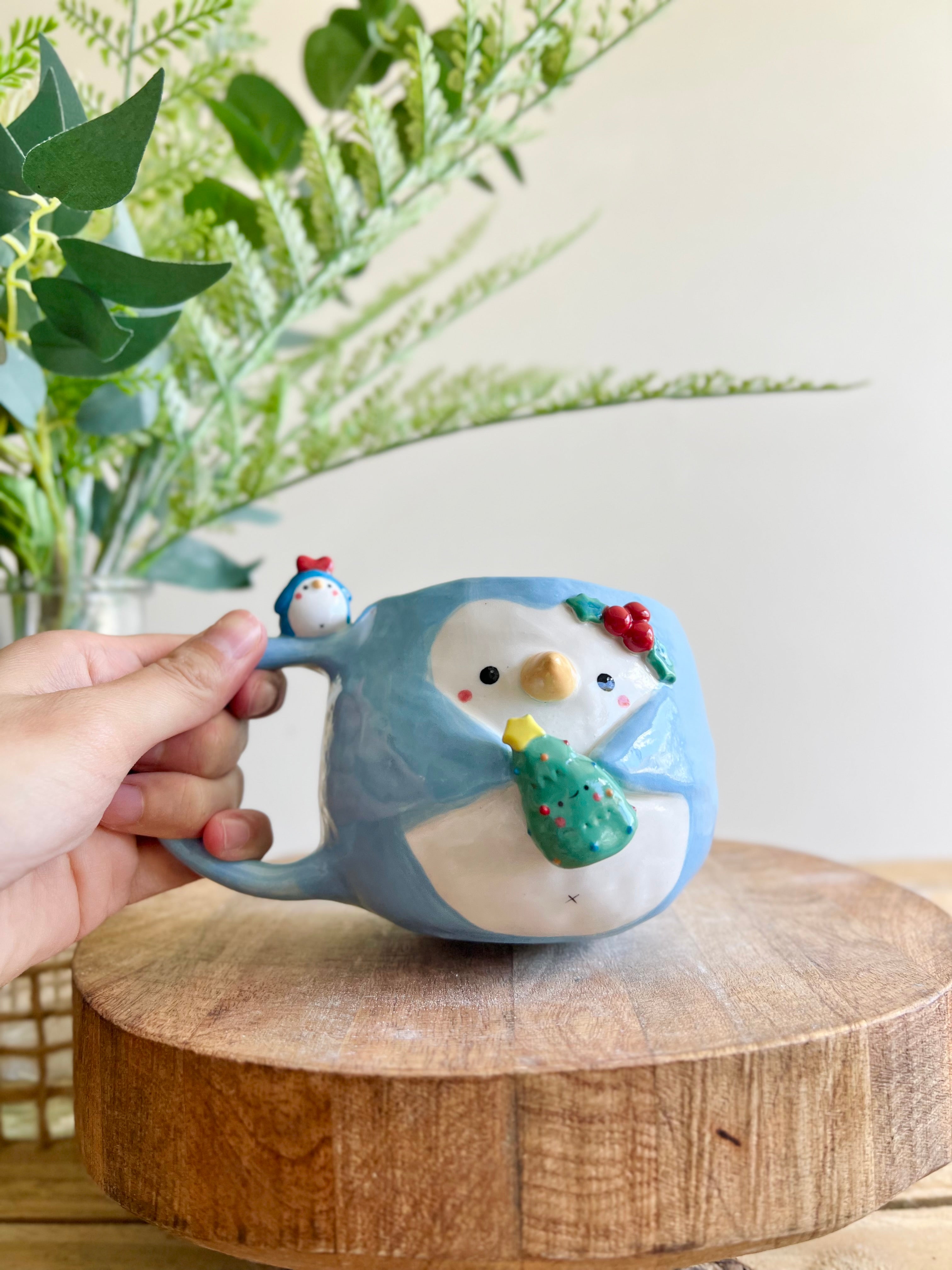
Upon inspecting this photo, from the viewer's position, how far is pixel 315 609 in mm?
561

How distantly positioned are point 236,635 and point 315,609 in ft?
0.15

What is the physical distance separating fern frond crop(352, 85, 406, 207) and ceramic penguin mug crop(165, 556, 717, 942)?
0.96ft

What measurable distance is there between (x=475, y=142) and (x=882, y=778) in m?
0.91

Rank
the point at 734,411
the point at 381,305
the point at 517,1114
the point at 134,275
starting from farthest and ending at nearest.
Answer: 1. the point at 734,411
2. the point at 381,305
3. the point at 134,275
4. the point at 517,1114

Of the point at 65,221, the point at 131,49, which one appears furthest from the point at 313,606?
the point at 131,49

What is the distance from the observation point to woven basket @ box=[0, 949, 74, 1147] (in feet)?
2.18

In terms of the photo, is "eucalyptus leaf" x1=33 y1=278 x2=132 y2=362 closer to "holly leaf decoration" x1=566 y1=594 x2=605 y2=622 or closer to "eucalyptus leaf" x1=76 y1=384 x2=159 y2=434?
"eucalyptus leaf" x1=76 y1=384 x2=159 y2=434

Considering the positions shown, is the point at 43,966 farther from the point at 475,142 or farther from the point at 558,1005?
the point at 475,142

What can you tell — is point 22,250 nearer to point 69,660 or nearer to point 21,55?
point 21,55

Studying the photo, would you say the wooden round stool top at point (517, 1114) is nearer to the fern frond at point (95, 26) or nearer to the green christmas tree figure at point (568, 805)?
the green christmas tree figure at point (568, 805)

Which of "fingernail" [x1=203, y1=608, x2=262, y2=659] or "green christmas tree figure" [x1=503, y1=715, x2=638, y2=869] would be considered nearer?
"green christmas tree figure" [x1=503, y1=715, x2=638, y2=869]

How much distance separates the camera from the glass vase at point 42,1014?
0.67m

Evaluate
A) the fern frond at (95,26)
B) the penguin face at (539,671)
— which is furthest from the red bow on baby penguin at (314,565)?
the fern frond at (95,26)

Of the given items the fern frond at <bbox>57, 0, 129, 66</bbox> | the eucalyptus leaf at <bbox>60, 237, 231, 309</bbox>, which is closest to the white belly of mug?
the eucalyptus leaf at <bbox>60, 237, 231, 309</bbox>
